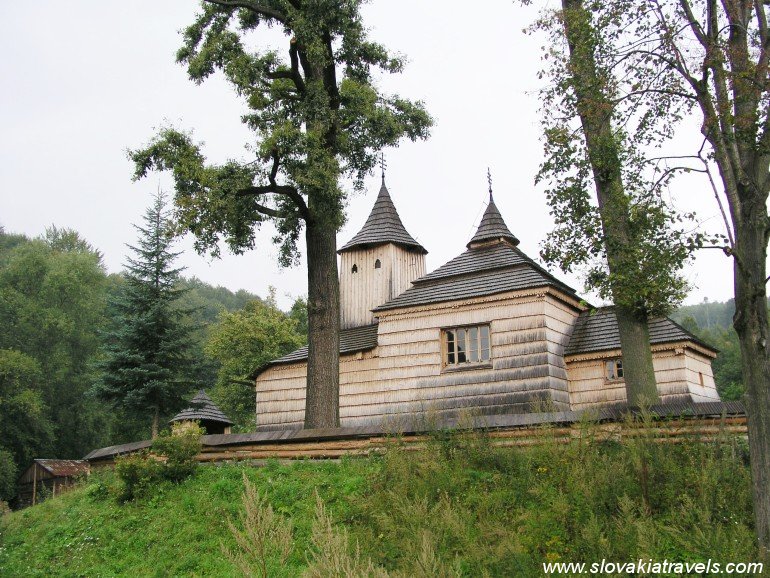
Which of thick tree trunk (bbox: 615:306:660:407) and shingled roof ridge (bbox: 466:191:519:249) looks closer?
thick tree trunk (bbox: 615:306:660:407)

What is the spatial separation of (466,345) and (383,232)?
23.4 ft

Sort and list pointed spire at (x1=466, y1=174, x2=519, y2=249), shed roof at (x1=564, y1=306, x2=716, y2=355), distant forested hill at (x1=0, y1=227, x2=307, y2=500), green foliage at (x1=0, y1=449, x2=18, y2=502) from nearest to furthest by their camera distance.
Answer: shed roof at (x1=564, y1=306, x2=716, y2=355) → pointed spire at (x1=466, y1=174, x2=519, y2=249) → green foliage at (x1=0, y1=449, x2=18, y2=502) → distant forested hill at (x1=0, y1=227, x2=307, y2=500)

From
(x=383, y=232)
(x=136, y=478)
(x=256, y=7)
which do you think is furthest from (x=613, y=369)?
(x=256, y=7)

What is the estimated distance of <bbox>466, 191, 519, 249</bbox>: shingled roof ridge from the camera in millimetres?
22500

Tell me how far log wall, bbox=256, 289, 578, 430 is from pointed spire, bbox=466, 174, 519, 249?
3.55m

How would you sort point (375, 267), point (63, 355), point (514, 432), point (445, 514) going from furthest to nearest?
point (63, 355) < point (375, 267) < point (514, 432) < point (445, 514)

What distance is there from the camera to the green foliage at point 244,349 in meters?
41.8

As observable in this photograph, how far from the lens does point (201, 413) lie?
89.6ft

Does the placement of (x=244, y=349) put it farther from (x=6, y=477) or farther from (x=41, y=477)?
(x=6, y=477)

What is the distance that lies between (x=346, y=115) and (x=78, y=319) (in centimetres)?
3460

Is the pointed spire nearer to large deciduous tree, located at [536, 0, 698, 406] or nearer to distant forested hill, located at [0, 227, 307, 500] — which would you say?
large deciduous tree, located at [536, 0, 698, 406]

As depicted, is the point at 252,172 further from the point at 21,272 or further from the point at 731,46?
the point at 21,272

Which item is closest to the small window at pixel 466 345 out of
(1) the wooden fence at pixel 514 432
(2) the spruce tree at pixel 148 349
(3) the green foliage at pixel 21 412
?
(1) the wooden fence at pixel 514 432

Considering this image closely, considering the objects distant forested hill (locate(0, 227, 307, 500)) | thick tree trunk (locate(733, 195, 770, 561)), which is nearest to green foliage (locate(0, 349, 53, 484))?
distant forested hill (locate(0, 227, 307, 500))
